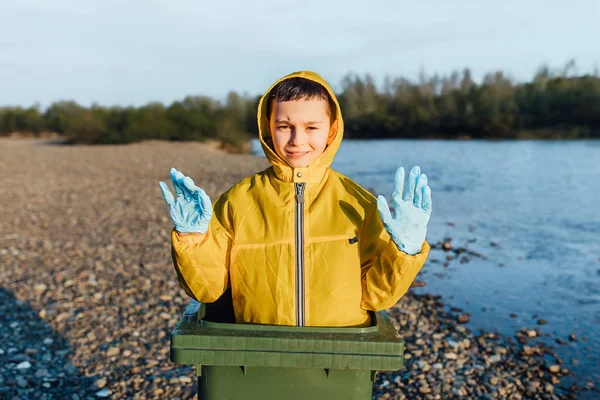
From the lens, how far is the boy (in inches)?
80.4

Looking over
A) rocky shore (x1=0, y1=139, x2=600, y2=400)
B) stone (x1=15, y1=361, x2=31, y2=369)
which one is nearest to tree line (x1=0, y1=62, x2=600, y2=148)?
rocky shore (x1=0, y1=139, x2=600, y2=400)

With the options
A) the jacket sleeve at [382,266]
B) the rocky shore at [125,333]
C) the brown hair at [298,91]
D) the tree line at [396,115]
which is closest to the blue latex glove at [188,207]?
the brown hair at [298,91]

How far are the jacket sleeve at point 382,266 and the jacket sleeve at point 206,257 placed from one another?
0.57 m

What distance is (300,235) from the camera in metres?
2.10

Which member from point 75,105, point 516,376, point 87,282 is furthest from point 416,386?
point 75,105

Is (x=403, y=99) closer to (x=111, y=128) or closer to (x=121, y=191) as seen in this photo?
(x=111, y=128)

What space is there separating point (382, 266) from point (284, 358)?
1.73ft

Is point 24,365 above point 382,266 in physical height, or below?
below

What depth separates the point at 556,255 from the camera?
27.6 ft

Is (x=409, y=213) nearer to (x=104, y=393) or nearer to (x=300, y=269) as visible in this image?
(x=300, y=269)

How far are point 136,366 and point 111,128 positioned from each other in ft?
101

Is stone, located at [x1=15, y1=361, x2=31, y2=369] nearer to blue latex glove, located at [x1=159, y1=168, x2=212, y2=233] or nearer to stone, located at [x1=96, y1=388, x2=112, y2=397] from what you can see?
stone, located at [x1=96, y1=388, x2=112, y2=397]

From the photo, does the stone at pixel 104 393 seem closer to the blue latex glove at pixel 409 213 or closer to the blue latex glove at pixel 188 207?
the blue latex glove at pixel 188 207

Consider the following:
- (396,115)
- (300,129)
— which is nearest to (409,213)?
(300,129)
